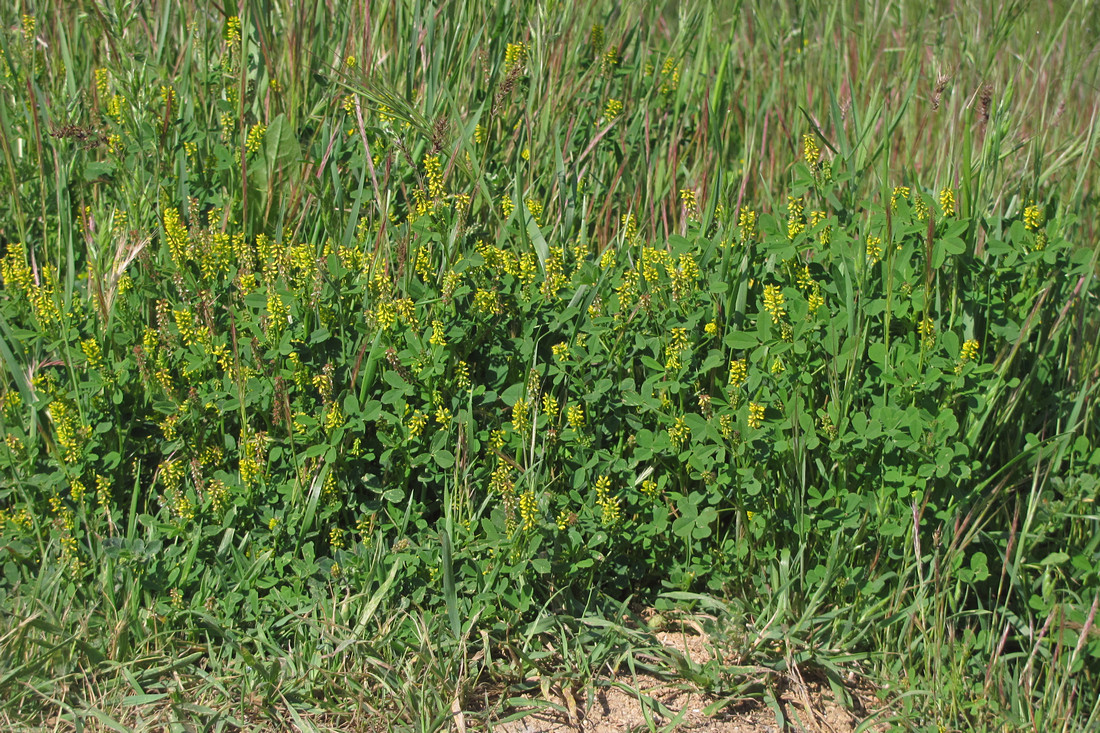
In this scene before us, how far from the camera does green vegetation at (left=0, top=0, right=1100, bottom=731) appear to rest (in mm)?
2082

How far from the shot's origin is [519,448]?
2262 mm

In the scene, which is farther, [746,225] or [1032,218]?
[746,225]

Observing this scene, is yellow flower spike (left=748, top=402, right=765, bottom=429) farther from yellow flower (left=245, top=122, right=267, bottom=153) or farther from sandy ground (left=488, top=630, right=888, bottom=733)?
yellow flower (left=245, top=122, right=267, bottom=153)

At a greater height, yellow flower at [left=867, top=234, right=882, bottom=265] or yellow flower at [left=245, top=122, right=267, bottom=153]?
yellow flower at [left=867, top=234, right=882, bottom=265]

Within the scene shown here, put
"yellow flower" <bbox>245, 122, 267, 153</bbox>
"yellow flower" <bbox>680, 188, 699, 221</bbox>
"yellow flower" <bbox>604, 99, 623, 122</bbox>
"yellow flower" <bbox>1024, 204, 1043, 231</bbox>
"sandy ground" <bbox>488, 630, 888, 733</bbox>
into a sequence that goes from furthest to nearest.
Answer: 1. "yellow flower" <bbox>604, 99, 623, 122</bbox>
2. "yellow flower" <bbox>245, 122, 267, 153</bbox>
3. "yellow flower" <bbox>680, 188, 699, 221</bbox>
4. "yellow flower" <bbox>1024, 204, 1043, 231</bbox>
5. "sandy ground" <bbox>488, 630, 888, 733</bbox>

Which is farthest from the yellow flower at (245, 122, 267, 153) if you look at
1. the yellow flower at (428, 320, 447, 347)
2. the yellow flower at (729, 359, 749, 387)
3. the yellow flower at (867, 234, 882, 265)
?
the yellow flower at (867, 234, 882, 265)

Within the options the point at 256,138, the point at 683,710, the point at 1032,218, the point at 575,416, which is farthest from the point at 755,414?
the point at 256,138

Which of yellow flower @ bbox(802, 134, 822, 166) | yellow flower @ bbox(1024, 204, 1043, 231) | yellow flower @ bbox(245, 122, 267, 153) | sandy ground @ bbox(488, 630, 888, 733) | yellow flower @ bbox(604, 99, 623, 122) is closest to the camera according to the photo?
sandy ground @ bbox(488, 630, 888, 733)

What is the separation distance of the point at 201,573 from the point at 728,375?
1.37m

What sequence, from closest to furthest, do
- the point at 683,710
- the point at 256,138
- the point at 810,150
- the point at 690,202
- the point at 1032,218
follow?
the point at 683,710 < the point at 1032,218 < the point at 810,150 < the point at 690,202 < the point at 256,138

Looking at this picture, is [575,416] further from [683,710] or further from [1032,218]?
[1032,218]

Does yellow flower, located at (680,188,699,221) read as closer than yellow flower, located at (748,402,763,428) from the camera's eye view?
No

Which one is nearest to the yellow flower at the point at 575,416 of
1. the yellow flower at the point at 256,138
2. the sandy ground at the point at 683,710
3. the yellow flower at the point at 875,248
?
the sandy ground at the point at 683,710

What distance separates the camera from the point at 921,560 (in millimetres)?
2131
